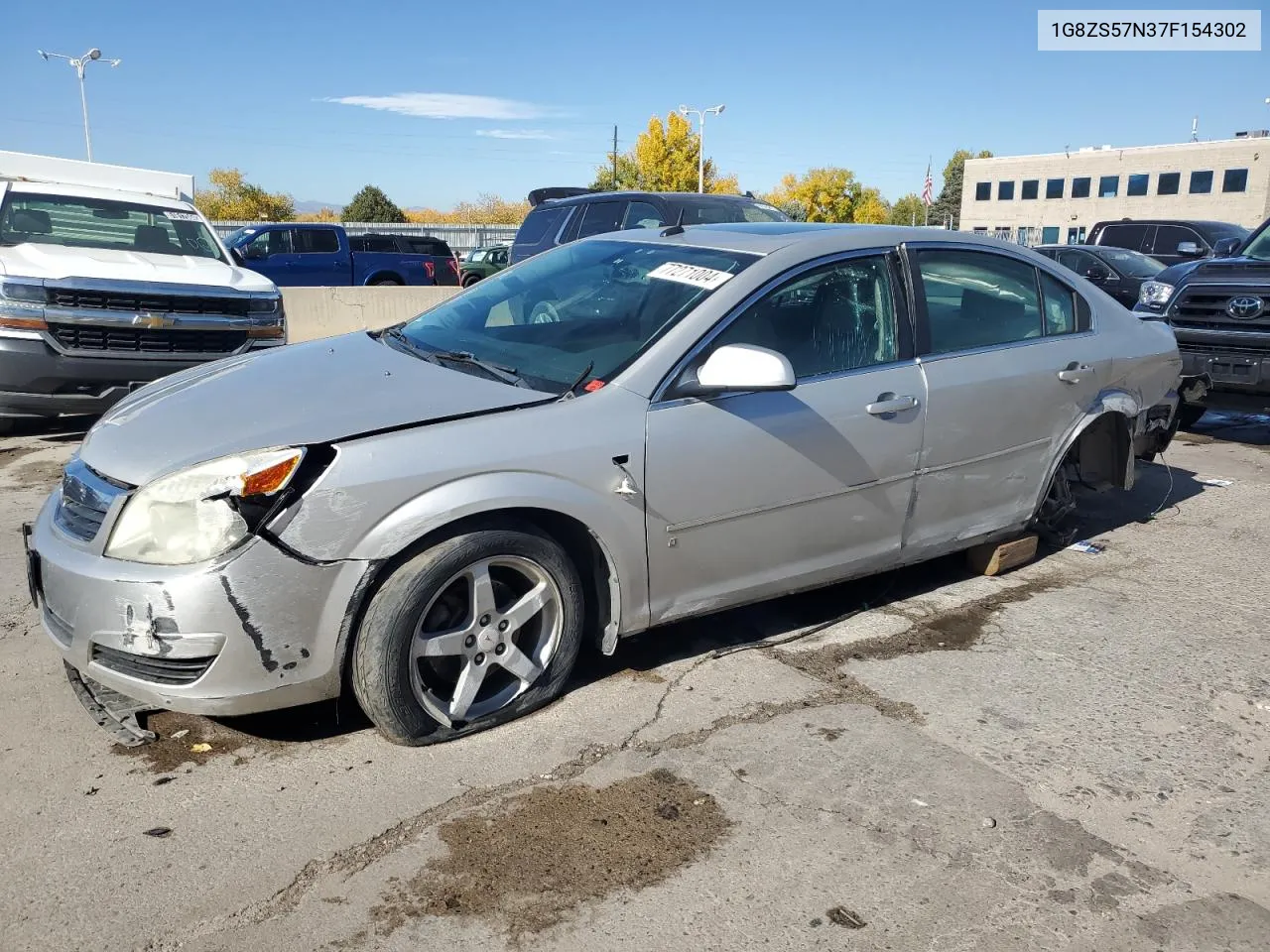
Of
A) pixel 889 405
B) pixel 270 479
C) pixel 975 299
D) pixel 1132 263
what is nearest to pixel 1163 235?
pixel 1132 263

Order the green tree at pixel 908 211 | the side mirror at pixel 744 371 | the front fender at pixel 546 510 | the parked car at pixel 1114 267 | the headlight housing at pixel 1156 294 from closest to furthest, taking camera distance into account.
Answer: the front fender at pixel 546 510 < the side mirror at pixel 744 371 < the headlight housing at pixel 1156 294 < the parked car at pixel 1114 267 < the green tree at pixel 908 211

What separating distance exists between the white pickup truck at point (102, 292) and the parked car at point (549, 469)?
361cm

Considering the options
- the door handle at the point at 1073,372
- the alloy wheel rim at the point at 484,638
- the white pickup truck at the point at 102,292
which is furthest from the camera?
the white pickup truck at the point at 102,292

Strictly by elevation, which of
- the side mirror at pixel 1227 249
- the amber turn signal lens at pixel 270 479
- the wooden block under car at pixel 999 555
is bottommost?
the wooden block under car at pixel 999 555

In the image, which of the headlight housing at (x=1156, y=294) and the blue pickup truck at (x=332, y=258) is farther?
the blue pickup truck at (x=332, y=258)

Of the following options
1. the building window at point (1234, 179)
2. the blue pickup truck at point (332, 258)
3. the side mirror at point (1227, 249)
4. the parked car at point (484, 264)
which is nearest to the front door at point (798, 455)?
the side mirror at point (1227, 249)

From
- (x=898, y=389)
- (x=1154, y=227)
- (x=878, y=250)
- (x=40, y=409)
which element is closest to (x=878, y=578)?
(x=898, y=389)

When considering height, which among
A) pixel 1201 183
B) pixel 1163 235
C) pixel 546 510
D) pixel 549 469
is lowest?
pixel 546 510

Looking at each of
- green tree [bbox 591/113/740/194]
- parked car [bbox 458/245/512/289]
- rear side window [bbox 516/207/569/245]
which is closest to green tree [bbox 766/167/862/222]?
green tree [bbox 591/113/740/194]

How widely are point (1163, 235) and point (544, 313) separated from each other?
16.8 meters

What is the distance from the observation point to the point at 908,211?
10781cm

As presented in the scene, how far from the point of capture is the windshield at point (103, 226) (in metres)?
7.86

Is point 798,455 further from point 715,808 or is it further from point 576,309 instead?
point 715,808

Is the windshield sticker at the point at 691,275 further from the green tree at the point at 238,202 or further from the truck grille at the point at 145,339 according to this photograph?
the green tree at the point at 238,202
